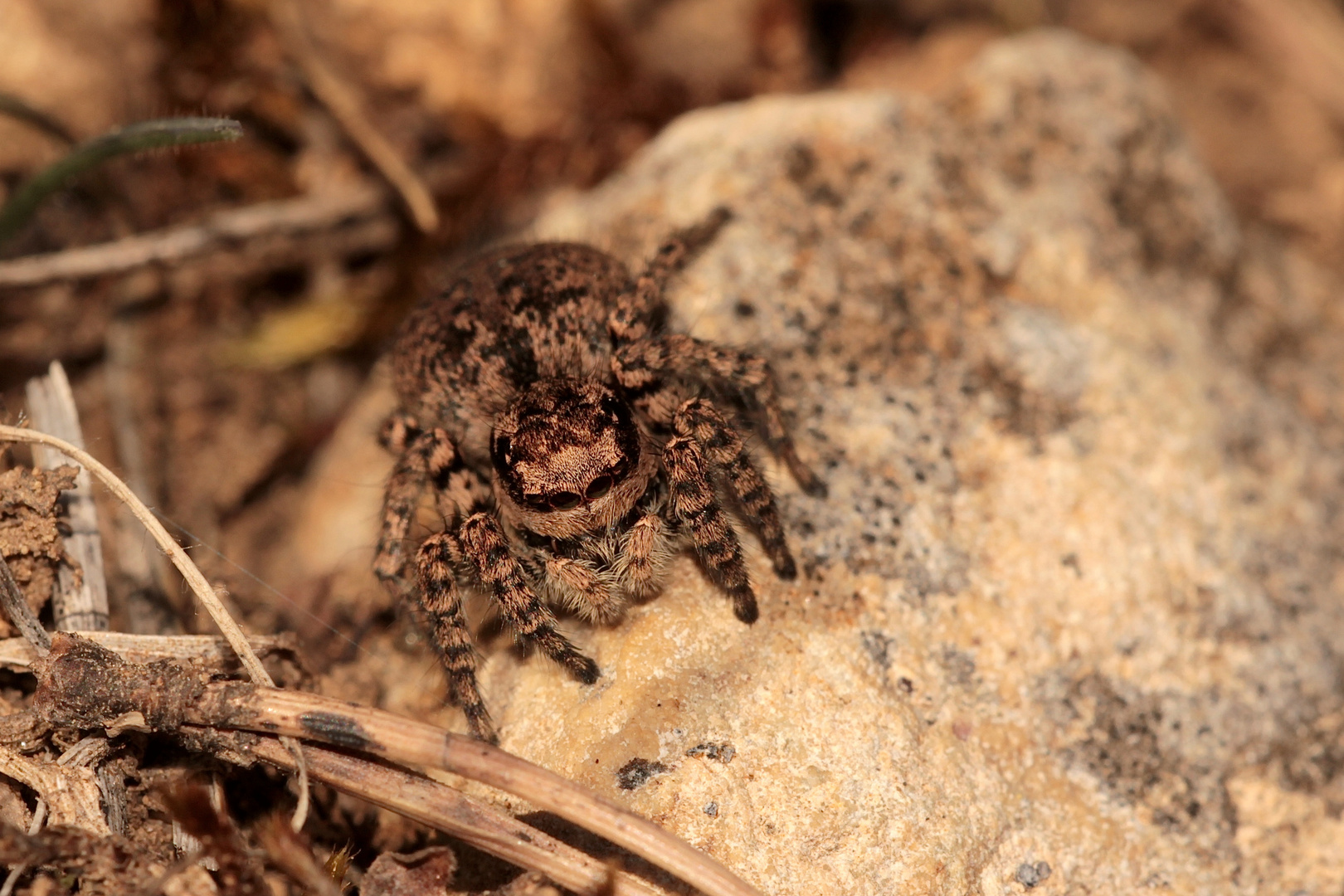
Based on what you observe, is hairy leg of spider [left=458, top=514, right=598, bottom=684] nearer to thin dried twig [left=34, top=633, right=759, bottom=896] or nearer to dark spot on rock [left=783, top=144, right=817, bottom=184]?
thin dried twig [left=34, top=633, right=759, bottom=896]

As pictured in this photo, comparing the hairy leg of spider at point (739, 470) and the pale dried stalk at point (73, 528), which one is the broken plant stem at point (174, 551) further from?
the hairy leg of spider at point (739, 470)

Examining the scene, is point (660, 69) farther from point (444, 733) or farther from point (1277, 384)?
point (444, 733)

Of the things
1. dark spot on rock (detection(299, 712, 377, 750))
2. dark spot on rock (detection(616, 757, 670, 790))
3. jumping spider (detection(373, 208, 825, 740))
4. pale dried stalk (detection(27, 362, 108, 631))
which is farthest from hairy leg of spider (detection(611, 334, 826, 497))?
pale dried stalk (detection(27, 362, 108, 631))

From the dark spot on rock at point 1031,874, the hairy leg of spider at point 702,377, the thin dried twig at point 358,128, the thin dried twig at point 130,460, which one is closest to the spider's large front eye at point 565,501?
the hairy leg of spider at point 702,377

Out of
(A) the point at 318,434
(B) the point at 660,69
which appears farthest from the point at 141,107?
(B) the point at 660,69

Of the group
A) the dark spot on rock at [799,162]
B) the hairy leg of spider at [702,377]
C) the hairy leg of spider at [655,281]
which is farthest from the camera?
the dark spot on rock at [799,162]

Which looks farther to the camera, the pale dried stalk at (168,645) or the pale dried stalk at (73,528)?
the pale dried stalk at (73,528)
